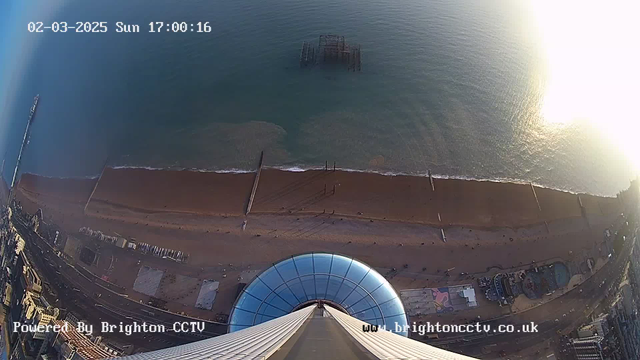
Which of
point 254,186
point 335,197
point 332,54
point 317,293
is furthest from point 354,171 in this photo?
point 317,293

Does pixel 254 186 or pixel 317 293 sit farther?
pixel 254 186

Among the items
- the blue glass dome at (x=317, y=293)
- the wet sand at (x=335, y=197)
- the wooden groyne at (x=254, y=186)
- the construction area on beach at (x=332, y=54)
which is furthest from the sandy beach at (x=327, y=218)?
the construction area on beach at (x=332, y=54)

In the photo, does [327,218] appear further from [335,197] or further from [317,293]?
[317,293]

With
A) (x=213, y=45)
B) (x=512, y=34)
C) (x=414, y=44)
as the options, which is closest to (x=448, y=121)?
(x=414, y=44)

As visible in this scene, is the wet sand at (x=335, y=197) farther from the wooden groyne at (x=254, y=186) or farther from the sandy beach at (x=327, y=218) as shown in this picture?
the wooden groyne at (x=254, y=186)

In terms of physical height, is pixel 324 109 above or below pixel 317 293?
above

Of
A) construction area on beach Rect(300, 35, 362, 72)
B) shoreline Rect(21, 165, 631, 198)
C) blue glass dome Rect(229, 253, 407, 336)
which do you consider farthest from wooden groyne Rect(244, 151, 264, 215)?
construction area on beach Rect(300, 35, 362, 72)
